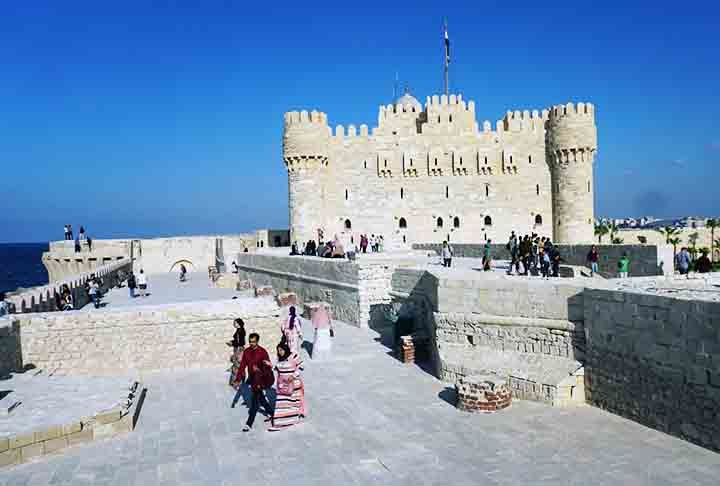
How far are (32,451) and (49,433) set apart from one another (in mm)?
242

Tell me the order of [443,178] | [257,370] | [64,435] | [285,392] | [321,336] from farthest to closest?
[443,178] < [321,336] < [257,370] < [285,392] < [64,435]

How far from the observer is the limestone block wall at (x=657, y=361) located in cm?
668

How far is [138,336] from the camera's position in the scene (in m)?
11.0

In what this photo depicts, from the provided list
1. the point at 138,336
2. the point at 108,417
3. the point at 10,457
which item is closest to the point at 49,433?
the point at 10,457

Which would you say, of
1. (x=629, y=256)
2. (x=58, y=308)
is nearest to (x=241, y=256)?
(x=58, y=308)

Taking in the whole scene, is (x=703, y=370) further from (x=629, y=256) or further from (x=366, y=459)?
(x=629, y=256)

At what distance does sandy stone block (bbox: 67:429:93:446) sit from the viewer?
7.19 m

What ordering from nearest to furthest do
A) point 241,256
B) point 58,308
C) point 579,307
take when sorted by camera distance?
1. point 579,307
2. point 58,308
3. point 241,256

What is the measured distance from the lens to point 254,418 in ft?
26.0

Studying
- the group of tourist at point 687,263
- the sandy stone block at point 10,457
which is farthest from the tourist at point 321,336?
the group of tourist at point 687,263

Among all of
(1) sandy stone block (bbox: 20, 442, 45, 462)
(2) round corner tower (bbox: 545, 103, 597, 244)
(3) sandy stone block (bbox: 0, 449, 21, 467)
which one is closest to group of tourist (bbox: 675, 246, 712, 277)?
(1) sandy stone block (bbox: 20, 442, 45, 462)

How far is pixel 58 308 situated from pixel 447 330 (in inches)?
430

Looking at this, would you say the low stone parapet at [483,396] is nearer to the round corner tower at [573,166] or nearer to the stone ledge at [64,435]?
the stone ledge at [64,435]

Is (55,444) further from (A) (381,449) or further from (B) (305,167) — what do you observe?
(B) (305,167)
